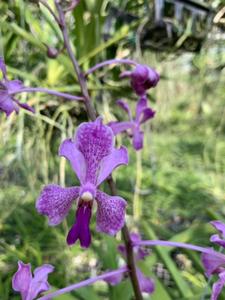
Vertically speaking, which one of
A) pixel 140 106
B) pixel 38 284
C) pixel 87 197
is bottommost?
pixel 38 284

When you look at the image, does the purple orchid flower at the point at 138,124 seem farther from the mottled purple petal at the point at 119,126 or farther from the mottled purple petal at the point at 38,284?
the mottled purple petal at the point at 38,284

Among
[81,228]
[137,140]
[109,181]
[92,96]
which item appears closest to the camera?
[81,228]

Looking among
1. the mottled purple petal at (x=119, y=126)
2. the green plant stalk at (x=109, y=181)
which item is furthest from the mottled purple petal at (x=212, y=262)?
the mottled purple petal at (x=119, y=126)

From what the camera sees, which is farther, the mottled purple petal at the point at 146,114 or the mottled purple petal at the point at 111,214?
the mottled purple petal at the point at 146,114

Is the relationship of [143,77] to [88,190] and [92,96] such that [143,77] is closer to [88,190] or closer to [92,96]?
[88,190]

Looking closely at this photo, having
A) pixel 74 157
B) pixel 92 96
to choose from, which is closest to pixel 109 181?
pixel 74 157

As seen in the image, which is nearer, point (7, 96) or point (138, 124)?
point (7, 96)
